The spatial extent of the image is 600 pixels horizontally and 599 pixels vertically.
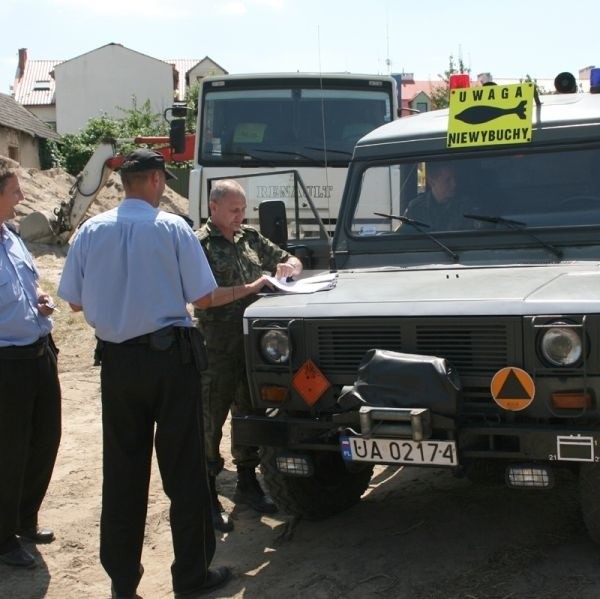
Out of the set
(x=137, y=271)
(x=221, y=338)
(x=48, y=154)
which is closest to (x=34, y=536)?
(x=221, y=338)

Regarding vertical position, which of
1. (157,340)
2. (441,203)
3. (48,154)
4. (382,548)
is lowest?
(382,548)

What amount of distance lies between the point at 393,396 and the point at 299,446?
58 centimetres

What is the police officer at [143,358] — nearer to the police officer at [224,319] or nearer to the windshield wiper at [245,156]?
the police officer at [224,319]

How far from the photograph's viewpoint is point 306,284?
457 cm

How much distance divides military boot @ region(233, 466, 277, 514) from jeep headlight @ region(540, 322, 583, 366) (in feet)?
6.64

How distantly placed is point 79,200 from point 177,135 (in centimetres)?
564

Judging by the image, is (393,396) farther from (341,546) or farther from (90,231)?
(90,231)

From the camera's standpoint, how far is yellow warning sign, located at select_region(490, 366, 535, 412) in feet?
12.1

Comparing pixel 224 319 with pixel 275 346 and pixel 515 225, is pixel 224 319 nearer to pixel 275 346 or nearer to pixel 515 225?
pixel 275 346

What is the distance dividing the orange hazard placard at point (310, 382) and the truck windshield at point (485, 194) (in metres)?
1.27

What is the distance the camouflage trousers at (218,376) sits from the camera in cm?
483

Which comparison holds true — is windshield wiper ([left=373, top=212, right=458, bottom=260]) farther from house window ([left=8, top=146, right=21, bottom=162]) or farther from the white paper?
house window ([left=8, top=146, right=21, bottom=162])

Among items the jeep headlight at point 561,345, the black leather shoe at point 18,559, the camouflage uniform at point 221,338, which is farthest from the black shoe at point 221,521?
the jeep headlight at point 561,345

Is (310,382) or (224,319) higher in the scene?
(224,319)
